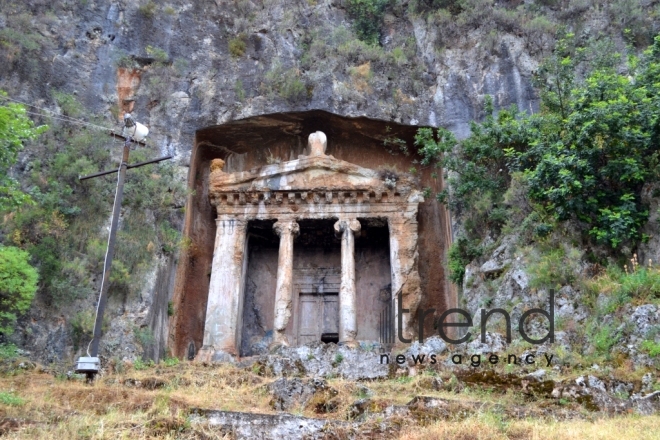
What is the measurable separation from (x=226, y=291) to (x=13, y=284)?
565 centimetres

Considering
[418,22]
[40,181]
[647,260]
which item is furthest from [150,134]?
[647,260]

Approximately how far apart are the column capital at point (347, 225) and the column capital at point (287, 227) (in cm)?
107

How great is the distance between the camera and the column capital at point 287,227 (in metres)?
18.3

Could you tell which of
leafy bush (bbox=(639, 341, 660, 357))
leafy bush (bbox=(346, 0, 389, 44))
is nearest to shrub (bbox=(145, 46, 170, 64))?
leafy bush (bbox=(346, 0, 389, 44))

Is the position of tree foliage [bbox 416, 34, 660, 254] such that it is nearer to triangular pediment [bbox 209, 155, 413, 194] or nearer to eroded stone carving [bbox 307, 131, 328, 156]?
triangular pediment [bbox 209, 155, 413, 194]

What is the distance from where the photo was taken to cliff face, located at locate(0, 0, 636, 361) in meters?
18.6

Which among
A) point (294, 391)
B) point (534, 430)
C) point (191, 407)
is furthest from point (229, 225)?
point (534, 430)

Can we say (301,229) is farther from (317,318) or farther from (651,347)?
(651,347)

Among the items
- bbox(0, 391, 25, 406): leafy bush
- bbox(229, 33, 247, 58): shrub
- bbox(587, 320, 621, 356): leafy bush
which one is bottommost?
bbox(0, 391, 25, 406): leafy bush

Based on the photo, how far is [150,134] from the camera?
61.4ft

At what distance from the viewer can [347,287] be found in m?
17.4

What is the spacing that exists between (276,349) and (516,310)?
536cm

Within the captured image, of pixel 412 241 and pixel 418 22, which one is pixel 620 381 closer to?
pixel 412 241

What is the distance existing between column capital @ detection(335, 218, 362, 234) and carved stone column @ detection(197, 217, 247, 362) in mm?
2497
